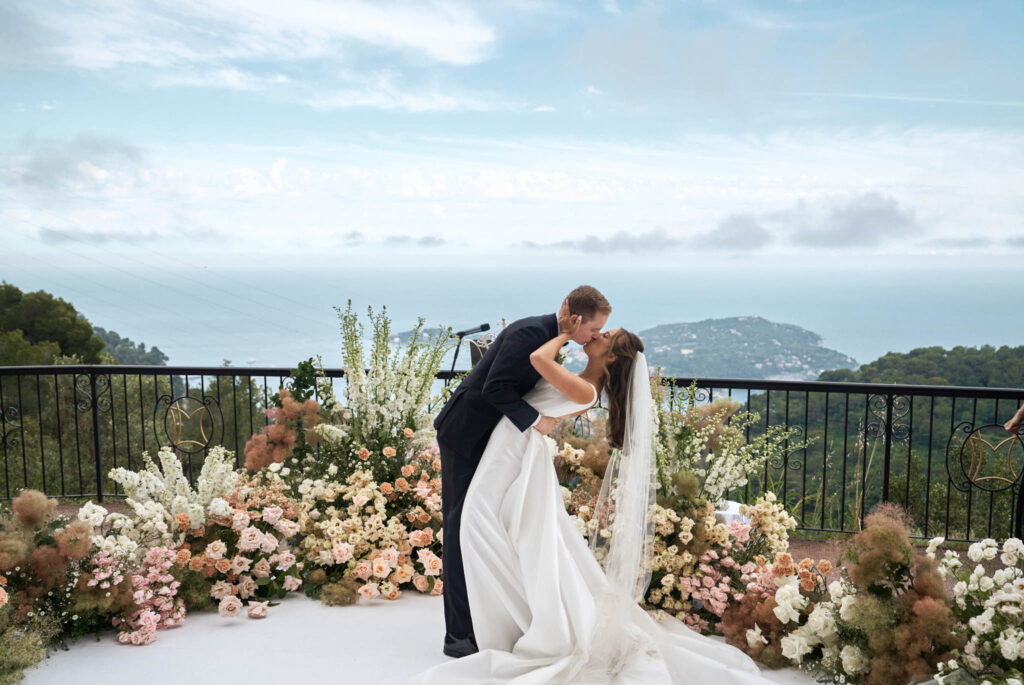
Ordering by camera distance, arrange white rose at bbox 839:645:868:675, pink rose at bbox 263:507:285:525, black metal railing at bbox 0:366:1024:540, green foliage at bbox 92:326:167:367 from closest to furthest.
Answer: white rose at bbox 839:645:868:675 → pink rose at bbox 263:507:285:525 → black metal railing at bbox 0:366:1024:540 → green foliage at bbox 92:326:167:367

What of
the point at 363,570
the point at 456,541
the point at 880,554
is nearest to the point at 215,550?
the point at 363,570

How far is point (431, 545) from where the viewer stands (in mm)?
4344

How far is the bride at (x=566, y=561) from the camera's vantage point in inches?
118

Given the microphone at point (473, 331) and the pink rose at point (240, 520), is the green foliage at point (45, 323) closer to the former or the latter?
the pink rose at point (240, 520)

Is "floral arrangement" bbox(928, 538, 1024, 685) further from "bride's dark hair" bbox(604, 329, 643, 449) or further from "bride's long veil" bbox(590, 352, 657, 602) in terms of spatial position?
"bride's dark hair" bbox(604, 329, 643, 449)

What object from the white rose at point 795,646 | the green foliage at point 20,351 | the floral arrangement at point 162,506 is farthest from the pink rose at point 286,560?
the green foliage at point 20,351

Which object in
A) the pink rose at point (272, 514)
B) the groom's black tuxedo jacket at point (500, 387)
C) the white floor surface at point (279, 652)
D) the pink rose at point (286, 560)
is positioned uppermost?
the groom's black tuxedo jacket at point (500, 387)

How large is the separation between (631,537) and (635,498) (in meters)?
0.16

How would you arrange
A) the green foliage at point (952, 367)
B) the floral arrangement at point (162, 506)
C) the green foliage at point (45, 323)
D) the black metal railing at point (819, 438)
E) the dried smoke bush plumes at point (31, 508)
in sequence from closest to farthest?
the dried smoke bush plumes at point (31, 508), the floral arrangement at point (162, 506), the black metal railing at point (819, 438), the green foliage at point (952, 367), the green foliage at point (45, 323)

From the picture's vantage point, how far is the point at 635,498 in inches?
126

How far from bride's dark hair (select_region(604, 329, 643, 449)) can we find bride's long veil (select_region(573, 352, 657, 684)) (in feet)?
0.08

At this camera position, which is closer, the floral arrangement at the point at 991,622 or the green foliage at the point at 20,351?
the floral arrangement at the point at 991,622

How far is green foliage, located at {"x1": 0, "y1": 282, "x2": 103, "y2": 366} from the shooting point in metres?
12.8

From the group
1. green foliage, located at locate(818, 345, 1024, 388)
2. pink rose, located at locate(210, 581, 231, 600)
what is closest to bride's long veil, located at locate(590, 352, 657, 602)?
pink rose, located at locate(210, 581, 231, 600)
